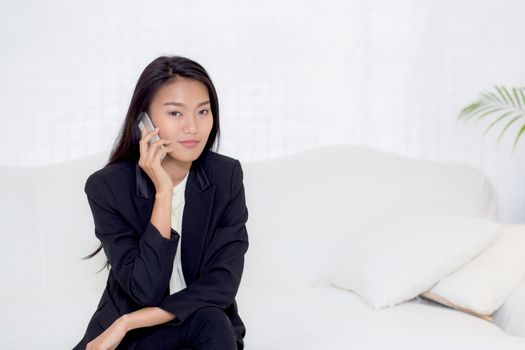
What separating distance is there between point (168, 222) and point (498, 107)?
2.00 m

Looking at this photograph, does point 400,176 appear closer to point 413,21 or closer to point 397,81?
point 397,81

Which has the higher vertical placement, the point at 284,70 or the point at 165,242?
the point at 284,70

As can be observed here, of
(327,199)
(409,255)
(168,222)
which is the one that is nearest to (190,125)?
(168,222)

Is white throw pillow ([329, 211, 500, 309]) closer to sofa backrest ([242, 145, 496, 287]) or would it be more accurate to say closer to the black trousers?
sofa backrest ([242, 145, 496, 287])

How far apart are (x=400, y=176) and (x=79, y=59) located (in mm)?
1436

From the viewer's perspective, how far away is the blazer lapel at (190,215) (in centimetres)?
180

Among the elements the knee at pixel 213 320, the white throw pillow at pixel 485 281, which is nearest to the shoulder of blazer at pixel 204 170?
the knee at pixel 213 320

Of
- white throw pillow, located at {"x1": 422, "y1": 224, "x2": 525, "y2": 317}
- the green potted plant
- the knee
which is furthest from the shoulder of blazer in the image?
the green potted plant

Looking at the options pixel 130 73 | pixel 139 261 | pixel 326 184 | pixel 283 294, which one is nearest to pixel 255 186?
pixel 326 184

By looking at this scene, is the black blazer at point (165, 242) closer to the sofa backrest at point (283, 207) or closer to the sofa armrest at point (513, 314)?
the sofa backrest at point (283, 207)

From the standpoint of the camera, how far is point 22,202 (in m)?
2.54

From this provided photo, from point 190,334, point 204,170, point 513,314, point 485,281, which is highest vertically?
point 204,170

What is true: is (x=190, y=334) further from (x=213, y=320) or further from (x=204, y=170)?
(x=204, y=170)

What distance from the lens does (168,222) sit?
1.72 metres
